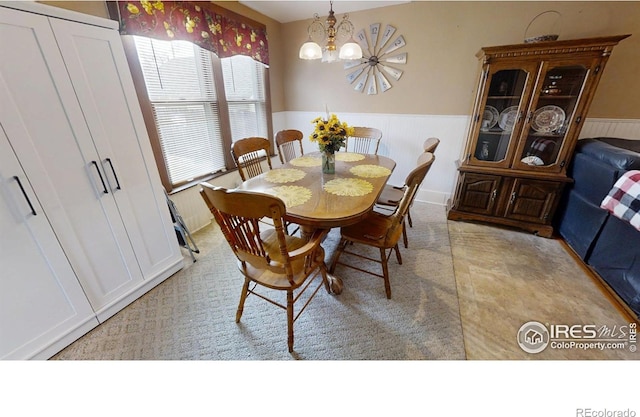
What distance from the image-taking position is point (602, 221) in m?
1.81

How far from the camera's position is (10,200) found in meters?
1.07

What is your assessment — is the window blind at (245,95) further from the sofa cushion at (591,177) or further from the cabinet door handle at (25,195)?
the sofa cushion at (591,177)

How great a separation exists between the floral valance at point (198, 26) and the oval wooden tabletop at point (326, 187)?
139cm

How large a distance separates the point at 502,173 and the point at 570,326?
4.69ft

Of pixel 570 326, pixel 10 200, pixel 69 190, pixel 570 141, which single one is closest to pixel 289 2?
pixel 69 190

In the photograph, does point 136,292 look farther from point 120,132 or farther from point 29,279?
point 120,132

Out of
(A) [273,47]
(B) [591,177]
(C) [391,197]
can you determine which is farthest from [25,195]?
(B) [591,177]

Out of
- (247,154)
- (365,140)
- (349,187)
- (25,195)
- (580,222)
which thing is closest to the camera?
(25,195)

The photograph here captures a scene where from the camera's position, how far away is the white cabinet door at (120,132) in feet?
3.99

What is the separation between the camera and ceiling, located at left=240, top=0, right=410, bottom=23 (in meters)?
2.70

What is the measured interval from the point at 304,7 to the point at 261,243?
3.08m

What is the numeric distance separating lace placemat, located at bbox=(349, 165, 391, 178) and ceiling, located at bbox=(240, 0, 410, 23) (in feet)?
6.65

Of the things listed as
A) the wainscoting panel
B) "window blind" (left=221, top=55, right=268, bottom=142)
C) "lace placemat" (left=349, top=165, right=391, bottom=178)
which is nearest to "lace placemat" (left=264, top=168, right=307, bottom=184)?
"lace placemat" (left=349, top=165, right=391, bottom=178)

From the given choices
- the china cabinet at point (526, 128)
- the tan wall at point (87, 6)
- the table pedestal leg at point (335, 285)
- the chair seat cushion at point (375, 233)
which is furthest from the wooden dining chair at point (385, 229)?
the tan wall at point (87, 6)
